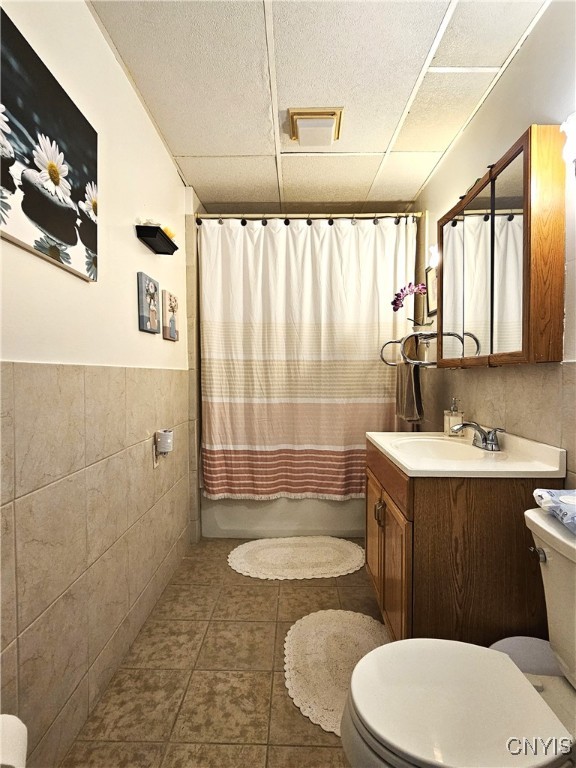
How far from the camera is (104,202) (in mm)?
1479

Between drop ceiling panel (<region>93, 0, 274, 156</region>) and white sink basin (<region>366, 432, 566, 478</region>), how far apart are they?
1.67 metres

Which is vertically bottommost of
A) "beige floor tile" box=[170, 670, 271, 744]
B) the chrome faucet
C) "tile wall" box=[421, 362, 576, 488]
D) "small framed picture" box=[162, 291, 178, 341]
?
"beige floor tile" box=[170, 670, 271, 744]

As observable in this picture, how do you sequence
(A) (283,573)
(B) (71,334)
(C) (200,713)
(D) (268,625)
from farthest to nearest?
(A) (283,573) → (D) (268,625) → (C) (200,713) → (B) (71,334)

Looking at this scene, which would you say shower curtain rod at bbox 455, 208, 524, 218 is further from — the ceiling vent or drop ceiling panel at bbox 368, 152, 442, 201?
the ceiling vent

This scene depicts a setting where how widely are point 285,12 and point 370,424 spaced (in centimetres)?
219

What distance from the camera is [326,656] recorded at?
5.37ft

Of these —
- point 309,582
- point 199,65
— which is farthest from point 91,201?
point 309,582

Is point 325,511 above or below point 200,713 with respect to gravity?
above

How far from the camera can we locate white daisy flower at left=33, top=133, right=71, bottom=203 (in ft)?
3.50

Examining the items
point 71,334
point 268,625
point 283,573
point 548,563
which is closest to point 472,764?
point 548,563

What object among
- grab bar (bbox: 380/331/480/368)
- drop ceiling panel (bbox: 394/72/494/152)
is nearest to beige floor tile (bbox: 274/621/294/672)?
grab bar (bbox: 380/331/480/368)

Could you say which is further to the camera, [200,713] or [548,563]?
[200,713]

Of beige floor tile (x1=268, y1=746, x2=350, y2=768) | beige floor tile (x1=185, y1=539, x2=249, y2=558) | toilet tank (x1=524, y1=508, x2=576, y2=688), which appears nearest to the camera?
toilet tank (x1=524, y1=508, x2=576, y2=688)

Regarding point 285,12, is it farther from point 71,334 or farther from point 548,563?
point 548,563
